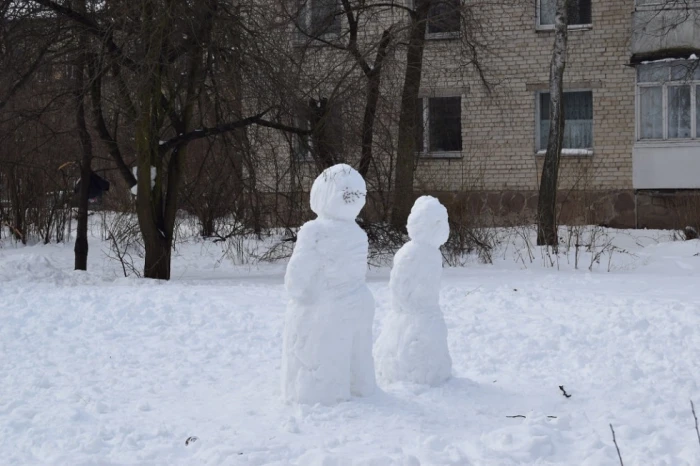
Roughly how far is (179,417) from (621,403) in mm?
2990

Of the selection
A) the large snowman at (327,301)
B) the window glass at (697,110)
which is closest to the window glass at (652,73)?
the window glass at (697,110)

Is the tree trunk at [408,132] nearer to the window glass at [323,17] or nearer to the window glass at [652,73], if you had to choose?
the window glass at [323,17]

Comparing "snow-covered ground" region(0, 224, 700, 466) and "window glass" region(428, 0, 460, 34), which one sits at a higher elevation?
"window glass" region(428, 0, 460, 34)

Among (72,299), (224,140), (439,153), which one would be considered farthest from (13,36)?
(439,153)

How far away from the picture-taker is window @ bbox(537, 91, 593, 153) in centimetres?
2273

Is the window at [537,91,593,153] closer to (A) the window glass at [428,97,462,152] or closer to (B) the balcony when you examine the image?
(B) the balcony

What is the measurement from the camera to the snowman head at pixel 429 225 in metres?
7.06

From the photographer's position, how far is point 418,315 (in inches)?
275

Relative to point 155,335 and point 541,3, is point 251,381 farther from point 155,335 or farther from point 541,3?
point 541,3

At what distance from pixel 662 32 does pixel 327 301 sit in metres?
16.6

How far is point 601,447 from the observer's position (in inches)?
224

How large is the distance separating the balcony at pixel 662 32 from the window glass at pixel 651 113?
0.98 metres

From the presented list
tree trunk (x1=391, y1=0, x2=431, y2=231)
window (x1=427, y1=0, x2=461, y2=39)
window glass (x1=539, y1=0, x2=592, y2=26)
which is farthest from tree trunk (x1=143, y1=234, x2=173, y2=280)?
window glass (x1=539, y1=0, x2=592, y2=26)

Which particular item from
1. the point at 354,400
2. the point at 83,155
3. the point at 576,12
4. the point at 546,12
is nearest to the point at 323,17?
the point at 83,155
